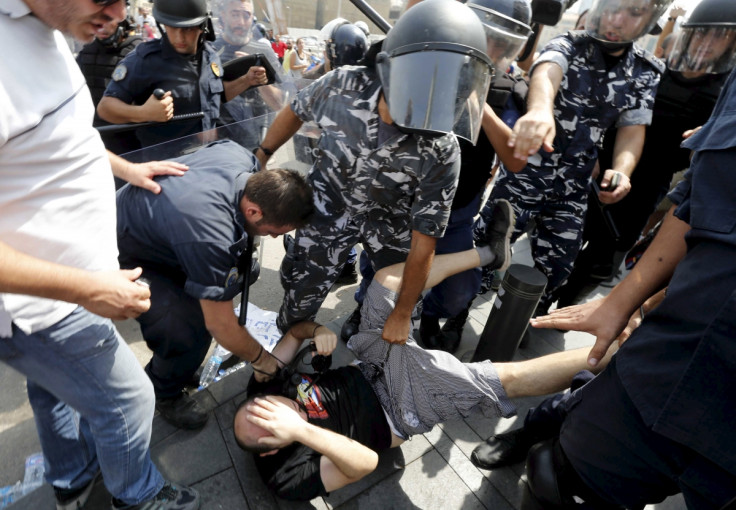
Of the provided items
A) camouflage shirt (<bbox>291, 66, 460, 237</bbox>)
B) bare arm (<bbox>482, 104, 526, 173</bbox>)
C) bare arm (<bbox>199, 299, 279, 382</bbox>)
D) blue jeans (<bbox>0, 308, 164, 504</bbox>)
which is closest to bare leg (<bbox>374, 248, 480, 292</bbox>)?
camouflage shirt (<bbox>291, 66, 460, 237</bbox>)

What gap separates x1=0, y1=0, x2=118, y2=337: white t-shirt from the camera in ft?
3.03

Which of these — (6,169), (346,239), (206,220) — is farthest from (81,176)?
(346,239)

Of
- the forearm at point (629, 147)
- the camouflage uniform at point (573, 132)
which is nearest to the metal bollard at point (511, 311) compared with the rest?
the camouflage uniform at point (573, 132)

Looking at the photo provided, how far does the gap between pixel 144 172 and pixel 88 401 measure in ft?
3.05

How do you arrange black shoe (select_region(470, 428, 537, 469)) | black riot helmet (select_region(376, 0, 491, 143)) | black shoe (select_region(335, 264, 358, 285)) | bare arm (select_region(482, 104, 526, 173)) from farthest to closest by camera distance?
black shoe (select_region(335, 264, 358, 285))
bare arm (select_region(482, 104, 526, 173))
black shoe (select_region(470, 428, 537, 469))
black riot helmet (select_region(376, 0, 491, 143))

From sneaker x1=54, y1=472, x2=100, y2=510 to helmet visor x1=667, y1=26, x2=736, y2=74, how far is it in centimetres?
387

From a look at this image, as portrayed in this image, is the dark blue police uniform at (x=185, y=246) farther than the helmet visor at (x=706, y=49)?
No

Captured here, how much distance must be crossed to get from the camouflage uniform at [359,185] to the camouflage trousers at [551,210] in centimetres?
99

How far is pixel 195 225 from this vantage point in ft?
5.24

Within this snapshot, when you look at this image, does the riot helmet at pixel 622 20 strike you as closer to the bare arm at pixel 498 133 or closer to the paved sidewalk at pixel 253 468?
the bare arm at pixel 498 133

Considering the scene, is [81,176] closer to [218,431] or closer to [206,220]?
[206,220]

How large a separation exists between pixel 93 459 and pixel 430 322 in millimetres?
1940

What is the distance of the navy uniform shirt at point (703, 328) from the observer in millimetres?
1029

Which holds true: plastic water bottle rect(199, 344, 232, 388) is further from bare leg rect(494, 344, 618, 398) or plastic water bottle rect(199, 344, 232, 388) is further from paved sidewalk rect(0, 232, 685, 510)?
bare leg rect(494, 344, 618, 398)
